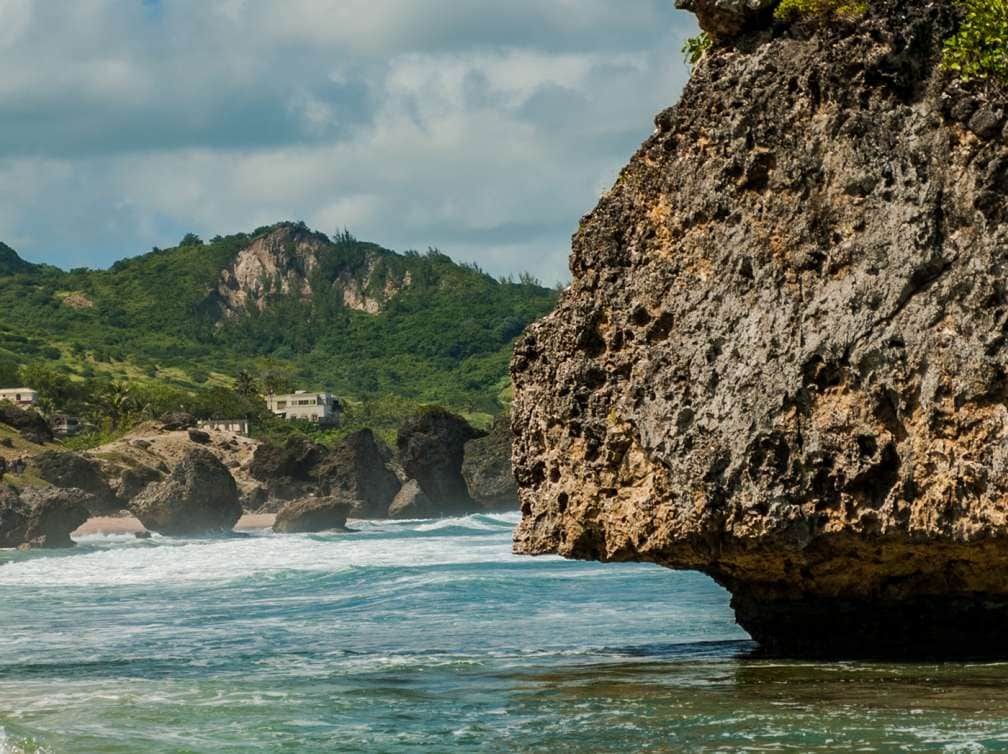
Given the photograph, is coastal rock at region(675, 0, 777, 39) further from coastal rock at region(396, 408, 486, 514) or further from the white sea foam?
coastal rock at region(396, 408, 486, 514)

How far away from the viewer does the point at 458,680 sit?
1476cm

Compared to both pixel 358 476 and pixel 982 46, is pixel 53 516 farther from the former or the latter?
pixel 982 46

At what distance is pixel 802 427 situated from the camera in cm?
1268

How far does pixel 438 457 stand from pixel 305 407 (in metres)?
63.5

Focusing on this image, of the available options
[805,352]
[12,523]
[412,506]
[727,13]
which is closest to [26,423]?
[412,506]

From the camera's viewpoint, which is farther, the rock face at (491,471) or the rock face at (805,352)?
the rock face at (491,471)

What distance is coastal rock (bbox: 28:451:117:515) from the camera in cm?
8731

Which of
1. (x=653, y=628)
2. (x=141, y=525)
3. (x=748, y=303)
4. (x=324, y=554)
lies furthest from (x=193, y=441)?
(x=748, y=303)

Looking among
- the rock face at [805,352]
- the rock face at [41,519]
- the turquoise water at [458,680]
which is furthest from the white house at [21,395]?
the rock face at [805,352]

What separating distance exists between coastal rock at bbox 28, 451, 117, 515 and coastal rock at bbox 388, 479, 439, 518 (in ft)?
63.6

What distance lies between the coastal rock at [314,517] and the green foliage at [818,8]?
6239cm

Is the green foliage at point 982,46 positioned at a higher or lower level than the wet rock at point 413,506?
higher

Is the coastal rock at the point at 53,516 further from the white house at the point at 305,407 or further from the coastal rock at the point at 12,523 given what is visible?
the white house at the point at 305,407

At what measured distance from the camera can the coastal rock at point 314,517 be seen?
74438 mm
